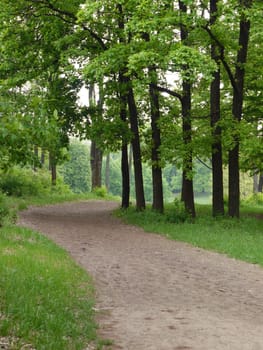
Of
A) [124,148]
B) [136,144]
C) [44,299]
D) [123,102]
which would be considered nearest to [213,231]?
[136,144]

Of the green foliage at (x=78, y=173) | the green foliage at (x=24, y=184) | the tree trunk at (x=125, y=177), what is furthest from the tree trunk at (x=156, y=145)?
the green foliage at (x=78, y=173)

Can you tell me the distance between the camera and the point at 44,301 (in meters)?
7.68

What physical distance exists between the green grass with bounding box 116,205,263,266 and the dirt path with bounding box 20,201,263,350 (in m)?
0.59

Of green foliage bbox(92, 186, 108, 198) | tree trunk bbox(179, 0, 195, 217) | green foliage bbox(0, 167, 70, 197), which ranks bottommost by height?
green foliage bbox(92, 186, 108, 198)

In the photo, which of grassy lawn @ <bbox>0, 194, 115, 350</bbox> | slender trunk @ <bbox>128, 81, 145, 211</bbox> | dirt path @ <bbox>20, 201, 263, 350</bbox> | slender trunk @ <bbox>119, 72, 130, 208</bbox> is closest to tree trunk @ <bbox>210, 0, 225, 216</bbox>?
slender trunk @ <bbox>128, 81, 145, 211</bbox>

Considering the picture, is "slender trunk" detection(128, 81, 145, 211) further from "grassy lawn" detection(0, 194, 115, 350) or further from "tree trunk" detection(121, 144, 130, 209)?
"grassy lawn" detection(0, 194, 115, 350)

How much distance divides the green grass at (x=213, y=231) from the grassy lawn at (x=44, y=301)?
5.37 meters

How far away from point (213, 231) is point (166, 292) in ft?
27.8

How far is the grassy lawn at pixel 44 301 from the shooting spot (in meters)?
6.11

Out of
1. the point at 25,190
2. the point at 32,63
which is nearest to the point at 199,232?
the point at 32,63

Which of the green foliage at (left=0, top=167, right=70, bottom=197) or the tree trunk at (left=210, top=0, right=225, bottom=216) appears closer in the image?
the tree trunk at (left=210, top=0, right=225, bottom=216)

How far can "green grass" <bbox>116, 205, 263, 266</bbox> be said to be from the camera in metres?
14.8

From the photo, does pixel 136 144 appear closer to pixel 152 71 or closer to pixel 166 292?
pixel 152 71

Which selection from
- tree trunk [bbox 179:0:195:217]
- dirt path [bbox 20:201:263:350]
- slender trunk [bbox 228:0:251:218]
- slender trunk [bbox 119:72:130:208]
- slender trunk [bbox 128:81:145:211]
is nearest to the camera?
dirt path [bbox 20:201:263:350]
